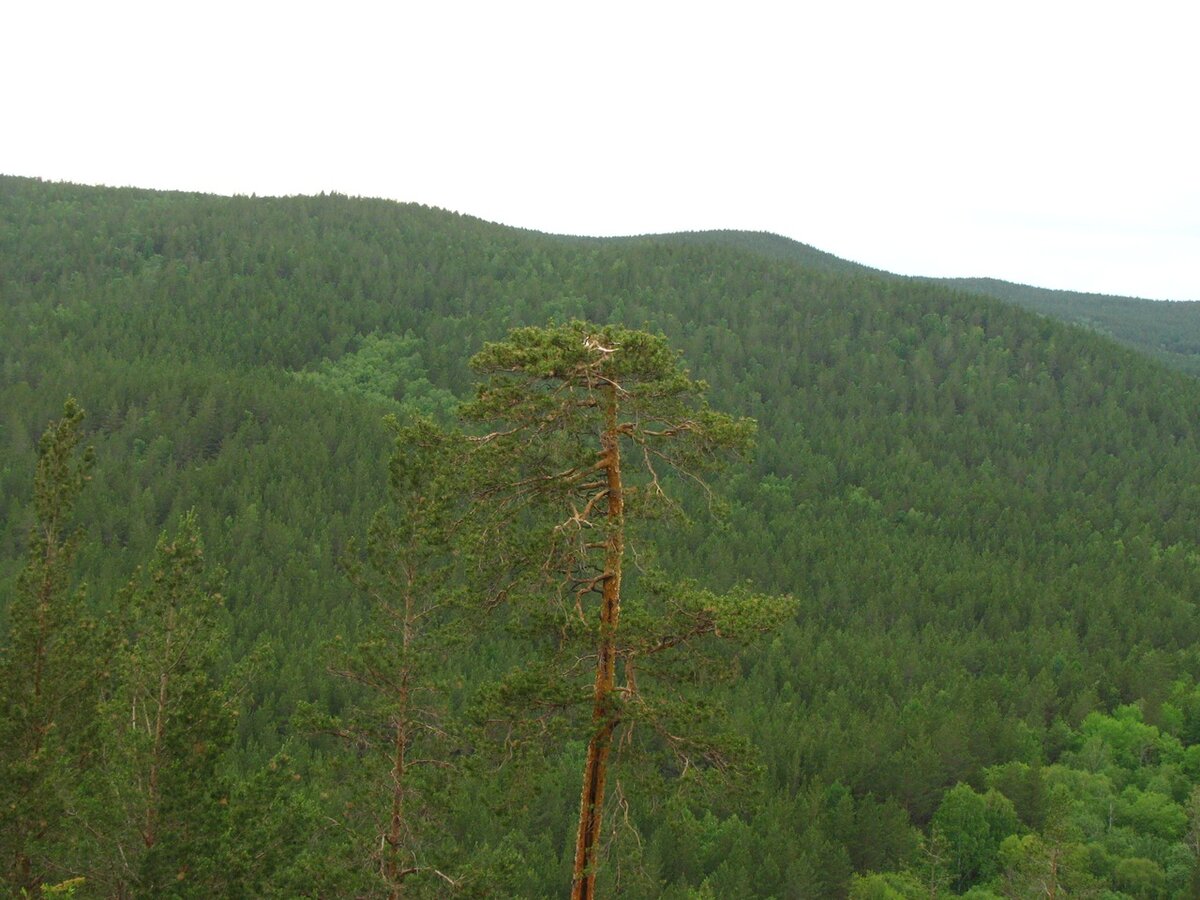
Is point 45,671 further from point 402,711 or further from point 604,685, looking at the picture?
point 604,685

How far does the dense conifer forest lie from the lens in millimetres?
14562

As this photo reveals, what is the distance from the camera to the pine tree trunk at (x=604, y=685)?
14125 millimetres

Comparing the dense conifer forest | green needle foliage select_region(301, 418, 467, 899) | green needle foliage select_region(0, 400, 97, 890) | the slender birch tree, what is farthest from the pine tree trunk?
green needle foliage select_region(0, 400, 97, 890)

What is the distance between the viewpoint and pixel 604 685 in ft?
46.9

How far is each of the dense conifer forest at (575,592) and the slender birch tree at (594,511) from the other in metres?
0.08

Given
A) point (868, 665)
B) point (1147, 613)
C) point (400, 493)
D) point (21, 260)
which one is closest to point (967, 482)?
point (1147, 613)

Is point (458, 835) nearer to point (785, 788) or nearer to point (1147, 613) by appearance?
point (785, 788)

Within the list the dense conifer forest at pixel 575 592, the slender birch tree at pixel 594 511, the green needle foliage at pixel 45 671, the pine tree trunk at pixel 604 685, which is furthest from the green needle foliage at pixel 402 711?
the green needle foliage at pixel 45 671

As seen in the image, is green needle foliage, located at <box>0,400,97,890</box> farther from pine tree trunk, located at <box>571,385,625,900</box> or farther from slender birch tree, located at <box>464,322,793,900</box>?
pine tree trunk, located at <box>571,385,625,900</box>

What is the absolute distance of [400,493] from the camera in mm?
19375

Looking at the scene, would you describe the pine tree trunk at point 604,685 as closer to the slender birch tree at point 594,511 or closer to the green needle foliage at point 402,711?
the slender birch tree at point 594,511

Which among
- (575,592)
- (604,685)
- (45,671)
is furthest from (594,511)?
(45,671)

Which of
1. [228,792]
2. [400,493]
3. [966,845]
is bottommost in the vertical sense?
[966,845]

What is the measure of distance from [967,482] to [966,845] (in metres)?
89.0
